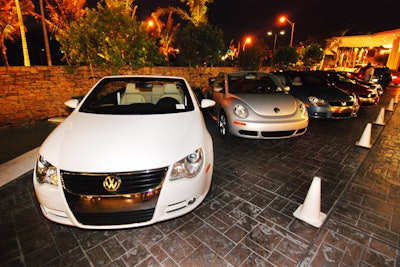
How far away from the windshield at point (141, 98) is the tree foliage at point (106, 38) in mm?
3572

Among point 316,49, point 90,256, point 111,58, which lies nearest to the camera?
point 90,256

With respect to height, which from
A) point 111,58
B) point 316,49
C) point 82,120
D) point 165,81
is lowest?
point 82,120

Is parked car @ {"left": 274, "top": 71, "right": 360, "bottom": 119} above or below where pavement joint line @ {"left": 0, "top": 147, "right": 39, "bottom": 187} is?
above

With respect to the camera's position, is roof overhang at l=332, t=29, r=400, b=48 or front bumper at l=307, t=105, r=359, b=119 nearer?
front bumper at l=307, t=105, r=359, b=119

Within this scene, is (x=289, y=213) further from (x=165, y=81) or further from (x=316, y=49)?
(x=316, y=49)

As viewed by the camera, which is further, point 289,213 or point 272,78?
point 272,78

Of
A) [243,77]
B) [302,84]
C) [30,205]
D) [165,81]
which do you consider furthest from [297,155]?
[30,205]

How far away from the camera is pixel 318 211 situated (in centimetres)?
272

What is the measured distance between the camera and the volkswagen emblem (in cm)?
201

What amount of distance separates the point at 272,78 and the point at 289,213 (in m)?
4.15

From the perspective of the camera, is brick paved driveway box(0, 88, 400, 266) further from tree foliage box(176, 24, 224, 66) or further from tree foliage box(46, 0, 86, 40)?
tree foliage box(46, 0, 86, 40)

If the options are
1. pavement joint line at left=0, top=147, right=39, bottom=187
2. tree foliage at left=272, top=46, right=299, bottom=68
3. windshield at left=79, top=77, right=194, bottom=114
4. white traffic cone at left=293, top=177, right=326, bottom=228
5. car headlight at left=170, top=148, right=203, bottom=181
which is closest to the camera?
car headlight at left=170, top=148, right=203, bottom=181

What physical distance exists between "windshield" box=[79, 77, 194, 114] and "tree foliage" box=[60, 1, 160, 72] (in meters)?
3.57

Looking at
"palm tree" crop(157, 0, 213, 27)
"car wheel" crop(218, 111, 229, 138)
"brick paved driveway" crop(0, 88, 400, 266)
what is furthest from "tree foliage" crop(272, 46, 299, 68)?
"brick paved driveway" crop(0, 88, 400, 266)
